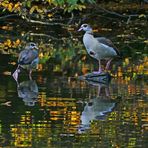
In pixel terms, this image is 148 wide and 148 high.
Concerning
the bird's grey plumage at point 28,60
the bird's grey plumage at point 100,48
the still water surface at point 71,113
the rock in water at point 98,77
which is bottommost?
the still water surface at point 71,113

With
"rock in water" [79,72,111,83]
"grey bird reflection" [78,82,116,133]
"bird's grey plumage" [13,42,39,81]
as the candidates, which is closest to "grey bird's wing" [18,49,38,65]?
"bird's grey plumage" [13,42,39,81]

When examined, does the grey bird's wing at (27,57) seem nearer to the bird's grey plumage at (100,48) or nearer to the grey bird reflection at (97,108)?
the bird's grey plumage at (100,48)

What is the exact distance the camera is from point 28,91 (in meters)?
13.9

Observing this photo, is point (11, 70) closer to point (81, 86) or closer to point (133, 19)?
point (81, 86)

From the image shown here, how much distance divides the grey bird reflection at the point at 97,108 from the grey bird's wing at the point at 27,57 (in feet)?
8.26

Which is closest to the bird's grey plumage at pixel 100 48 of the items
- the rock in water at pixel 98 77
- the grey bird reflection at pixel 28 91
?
the rock in water at pixel 98 77

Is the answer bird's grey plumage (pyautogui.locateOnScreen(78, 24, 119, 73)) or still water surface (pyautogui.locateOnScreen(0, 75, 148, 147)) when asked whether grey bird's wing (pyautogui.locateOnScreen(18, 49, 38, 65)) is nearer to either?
still water surface (pyautogui.locateOnScreen(0, 75, 148, 147))

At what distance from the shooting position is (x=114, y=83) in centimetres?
1509

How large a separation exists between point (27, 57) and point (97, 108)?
4350 mm

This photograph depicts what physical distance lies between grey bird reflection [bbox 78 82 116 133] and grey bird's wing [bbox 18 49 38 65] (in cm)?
252

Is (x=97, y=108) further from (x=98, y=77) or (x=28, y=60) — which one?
(x=28, y=60)

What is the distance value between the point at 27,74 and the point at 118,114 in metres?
Result: 4.83

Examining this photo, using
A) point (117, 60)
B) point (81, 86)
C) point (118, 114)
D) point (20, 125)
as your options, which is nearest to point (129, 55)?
point (117, 60)

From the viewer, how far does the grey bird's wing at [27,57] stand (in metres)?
16.2
